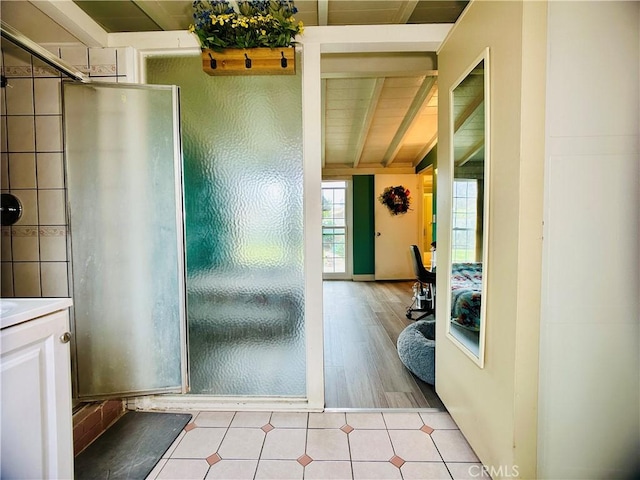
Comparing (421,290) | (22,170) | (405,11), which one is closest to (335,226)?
(421,290)

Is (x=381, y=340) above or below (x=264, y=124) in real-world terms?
below

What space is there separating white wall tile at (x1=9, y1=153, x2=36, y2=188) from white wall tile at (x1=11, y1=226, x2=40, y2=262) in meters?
0.24

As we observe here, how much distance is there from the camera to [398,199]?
5.34m

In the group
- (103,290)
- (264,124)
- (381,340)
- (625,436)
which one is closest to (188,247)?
(103,290)

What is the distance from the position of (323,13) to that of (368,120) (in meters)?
1.97

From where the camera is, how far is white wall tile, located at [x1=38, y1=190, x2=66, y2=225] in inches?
59.2

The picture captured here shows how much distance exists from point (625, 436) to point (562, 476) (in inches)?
11.2

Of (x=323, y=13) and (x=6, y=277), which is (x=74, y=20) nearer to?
(x=323, y=13)

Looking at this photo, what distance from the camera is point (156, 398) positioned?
1684 mm

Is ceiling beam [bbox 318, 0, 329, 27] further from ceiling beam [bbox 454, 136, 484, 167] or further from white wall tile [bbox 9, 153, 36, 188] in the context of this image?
white wall tile [bbox 9, 153, 36, 188]

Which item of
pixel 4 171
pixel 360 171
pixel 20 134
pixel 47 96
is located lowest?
pixel 4 171

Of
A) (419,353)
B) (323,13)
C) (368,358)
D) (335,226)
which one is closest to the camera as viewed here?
(323,13)

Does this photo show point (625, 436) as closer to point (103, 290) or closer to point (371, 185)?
point (103, 290)

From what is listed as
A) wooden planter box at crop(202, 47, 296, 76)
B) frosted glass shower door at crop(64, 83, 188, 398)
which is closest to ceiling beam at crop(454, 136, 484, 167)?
wooden planter box at crop(202, 47, 296, 76)
